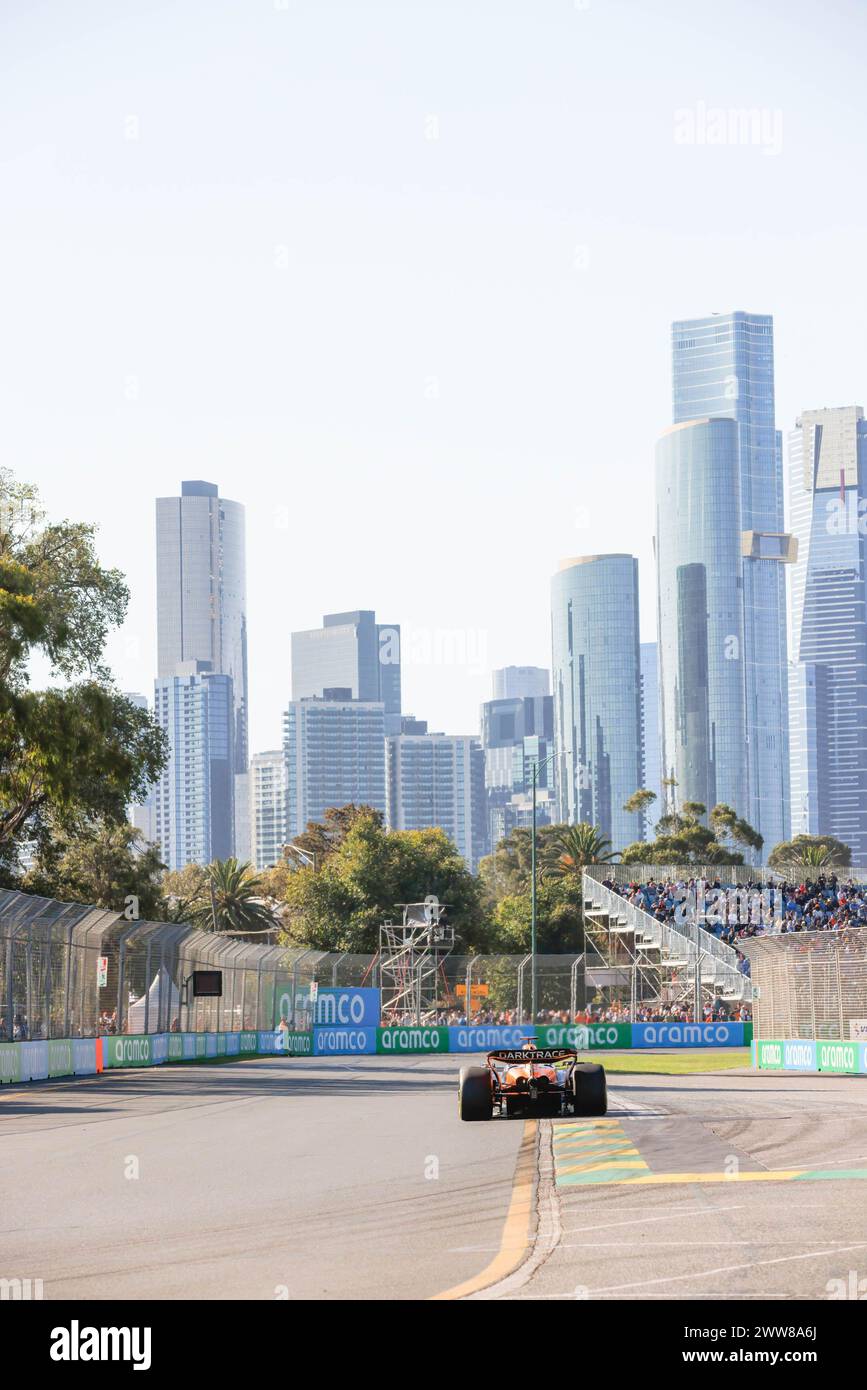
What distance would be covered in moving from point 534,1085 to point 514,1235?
6718 millimetres

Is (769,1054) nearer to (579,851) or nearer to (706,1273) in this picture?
(706,1273)

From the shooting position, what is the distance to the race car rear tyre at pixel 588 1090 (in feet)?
57.3

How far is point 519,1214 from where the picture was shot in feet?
41.1

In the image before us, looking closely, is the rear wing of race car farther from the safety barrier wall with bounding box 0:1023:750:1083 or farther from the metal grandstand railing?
the metal grandstand railing

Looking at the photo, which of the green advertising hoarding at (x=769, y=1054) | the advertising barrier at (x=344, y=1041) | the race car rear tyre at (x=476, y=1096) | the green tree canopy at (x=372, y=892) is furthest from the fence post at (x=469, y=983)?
the race car rear tyre at (x=476, y=1096)

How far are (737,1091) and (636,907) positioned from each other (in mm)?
43788

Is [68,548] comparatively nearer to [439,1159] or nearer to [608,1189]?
[439,1159]

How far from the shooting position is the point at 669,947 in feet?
218

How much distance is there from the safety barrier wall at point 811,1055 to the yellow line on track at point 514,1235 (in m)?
21.4

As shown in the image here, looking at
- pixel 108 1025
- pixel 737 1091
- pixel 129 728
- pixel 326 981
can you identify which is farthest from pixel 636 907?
pixel 737 1091

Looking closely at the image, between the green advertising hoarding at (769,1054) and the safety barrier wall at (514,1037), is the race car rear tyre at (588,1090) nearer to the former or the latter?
the green advertising hoarding at (769,1054)

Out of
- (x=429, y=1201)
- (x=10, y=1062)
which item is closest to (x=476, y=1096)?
(x=429, y=1201)

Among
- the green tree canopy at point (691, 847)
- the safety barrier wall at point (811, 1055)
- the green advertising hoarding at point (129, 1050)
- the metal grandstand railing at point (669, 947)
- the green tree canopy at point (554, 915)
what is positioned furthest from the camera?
the green tree canopy at point (691, 847)

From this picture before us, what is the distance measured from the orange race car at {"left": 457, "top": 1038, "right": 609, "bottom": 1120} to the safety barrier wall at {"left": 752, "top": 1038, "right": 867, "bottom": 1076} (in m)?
Answer: 20.4
